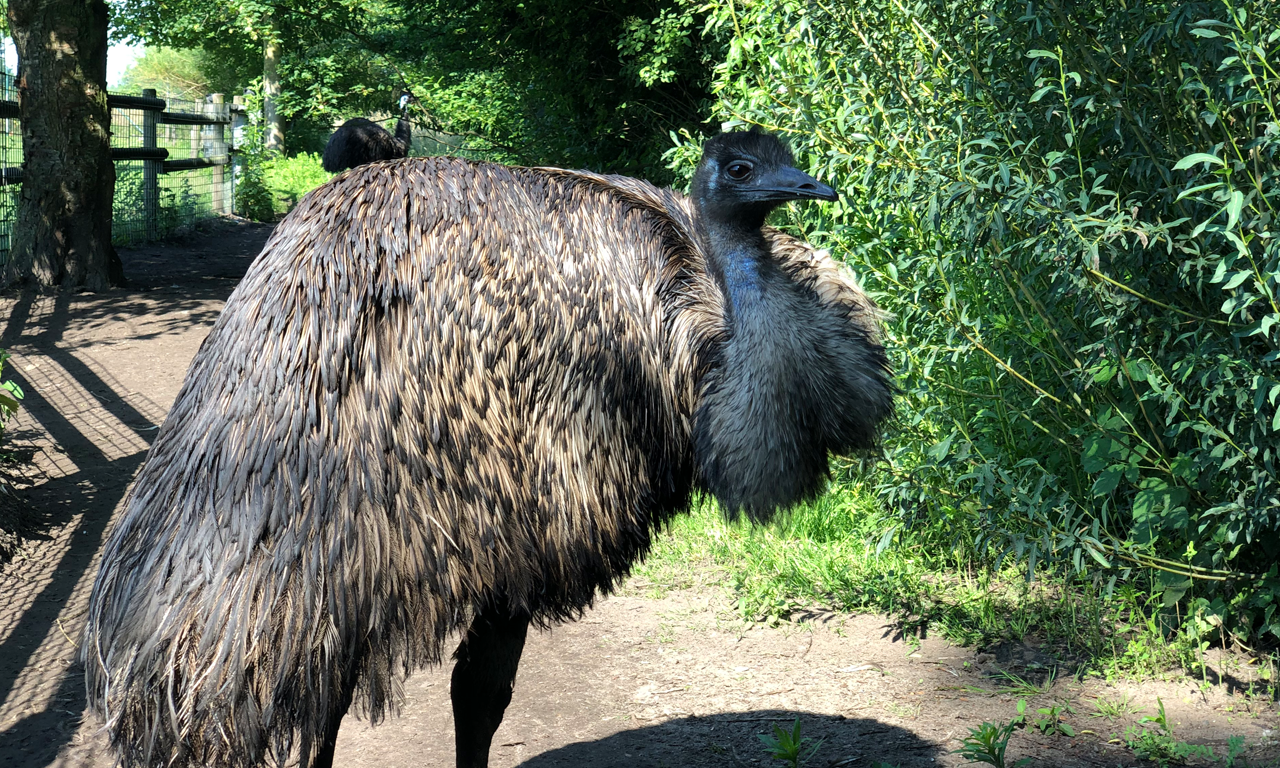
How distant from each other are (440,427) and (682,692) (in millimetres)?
2034

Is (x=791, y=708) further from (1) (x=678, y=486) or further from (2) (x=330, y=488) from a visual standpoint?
(2) (x=330, y=488)

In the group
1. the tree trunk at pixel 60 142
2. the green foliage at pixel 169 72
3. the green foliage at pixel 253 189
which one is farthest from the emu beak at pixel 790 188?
the green foliage at pixel 169 72

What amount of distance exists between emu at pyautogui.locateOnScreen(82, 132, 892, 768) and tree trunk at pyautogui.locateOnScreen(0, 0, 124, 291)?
817 cm

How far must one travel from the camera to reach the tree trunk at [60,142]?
9648 millimetres

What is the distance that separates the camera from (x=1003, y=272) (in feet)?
12.7

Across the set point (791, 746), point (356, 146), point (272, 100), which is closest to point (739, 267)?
point (791, 746)

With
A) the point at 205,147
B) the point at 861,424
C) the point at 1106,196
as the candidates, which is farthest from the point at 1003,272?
the point at 205,147

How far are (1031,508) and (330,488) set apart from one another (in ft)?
7.83

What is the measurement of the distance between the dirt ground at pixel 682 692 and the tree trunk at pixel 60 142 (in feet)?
15.5

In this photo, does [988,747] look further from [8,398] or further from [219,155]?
[219,155]

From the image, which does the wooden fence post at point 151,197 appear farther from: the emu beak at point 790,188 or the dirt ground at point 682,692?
the emu beak at point 790,188

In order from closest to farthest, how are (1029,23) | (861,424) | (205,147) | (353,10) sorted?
(861,424)
(1029,23)
(205,147)
(353,10)

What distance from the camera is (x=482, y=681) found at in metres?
3.09

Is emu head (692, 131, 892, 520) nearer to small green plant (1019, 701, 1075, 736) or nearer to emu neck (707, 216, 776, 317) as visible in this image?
emu neck (707, 216, 776, 317)
